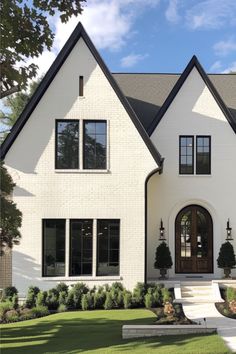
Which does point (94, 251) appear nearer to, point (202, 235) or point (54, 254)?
point (54, 254)

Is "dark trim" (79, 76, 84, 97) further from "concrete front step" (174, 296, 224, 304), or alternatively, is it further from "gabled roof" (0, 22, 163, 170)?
"concrete front step" (174, 296, 224, 304)

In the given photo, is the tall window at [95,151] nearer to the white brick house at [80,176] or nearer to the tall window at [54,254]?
the white brick house at [80,176]

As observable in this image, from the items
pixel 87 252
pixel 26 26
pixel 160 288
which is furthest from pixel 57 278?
pixel 26 26

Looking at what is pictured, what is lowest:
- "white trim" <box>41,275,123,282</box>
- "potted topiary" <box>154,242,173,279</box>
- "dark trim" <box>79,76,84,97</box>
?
"white trim" <box>41,275,123,282</box>

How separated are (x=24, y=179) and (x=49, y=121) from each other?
7.51ft

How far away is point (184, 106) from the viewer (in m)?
18.2

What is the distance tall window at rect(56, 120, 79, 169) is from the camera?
52.6 feet

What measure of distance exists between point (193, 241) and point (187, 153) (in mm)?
3651

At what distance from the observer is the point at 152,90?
2042 cm

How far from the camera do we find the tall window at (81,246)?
618 inches

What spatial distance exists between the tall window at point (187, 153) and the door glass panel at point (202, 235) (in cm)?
182

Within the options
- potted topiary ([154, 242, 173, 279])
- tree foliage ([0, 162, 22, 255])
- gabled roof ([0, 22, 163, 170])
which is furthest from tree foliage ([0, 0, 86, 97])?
potted topiary ([154, 242, 173, 279])

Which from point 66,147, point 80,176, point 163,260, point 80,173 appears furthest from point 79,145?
point 163,260

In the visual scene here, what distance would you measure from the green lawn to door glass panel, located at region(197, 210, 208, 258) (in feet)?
17.0
